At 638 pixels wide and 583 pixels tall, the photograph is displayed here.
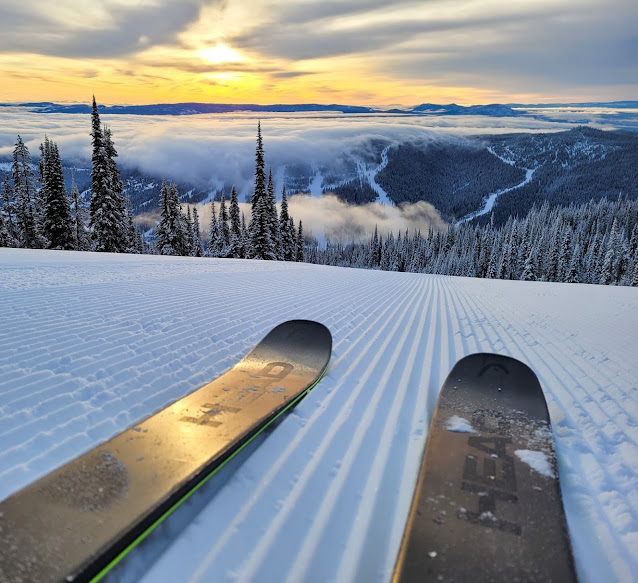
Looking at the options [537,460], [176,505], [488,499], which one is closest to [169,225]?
[176,505]

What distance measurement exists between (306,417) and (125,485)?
181 centimetres

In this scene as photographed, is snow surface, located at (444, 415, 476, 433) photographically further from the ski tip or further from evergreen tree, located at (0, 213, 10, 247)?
evergreen tree, located at (0, 213, 10, 247)

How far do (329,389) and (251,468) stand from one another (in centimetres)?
170

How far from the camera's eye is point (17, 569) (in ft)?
6.40

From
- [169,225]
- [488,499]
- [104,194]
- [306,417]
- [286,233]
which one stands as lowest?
[286,233]

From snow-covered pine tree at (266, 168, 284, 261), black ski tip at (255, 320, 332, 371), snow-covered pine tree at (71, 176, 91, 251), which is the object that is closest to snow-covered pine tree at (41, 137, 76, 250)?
snow-covered pine tree at (71, 176, 91, 251)

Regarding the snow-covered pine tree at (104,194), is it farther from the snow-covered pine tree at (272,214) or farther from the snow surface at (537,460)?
the snow surface at (537,460)

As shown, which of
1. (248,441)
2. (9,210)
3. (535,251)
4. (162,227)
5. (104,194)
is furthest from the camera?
(535,251)

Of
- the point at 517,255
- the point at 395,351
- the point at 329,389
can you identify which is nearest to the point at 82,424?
the point at 329,389

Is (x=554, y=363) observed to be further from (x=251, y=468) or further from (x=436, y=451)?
(x=251, y=468)

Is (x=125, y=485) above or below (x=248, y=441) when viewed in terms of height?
above

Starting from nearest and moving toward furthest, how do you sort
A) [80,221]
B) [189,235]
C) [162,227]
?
[162,227] < [80,221] < [189,235]

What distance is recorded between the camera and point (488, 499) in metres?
2.66

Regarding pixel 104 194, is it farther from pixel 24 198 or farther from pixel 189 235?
pixel 189 235
